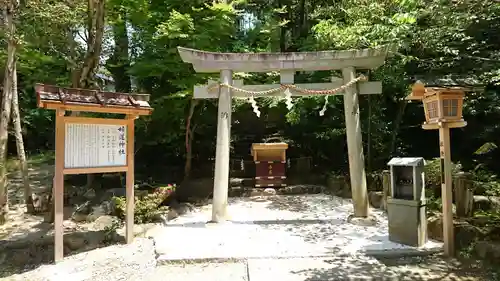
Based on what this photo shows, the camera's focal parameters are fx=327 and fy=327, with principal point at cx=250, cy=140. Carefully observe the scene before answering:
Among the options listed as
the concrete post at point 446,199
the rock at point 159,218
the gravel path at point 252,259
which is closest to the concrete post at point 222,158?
the gravel path at point 252,259

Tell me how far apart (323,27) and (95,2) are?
613cm

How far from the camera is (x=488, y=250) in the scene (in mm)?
5141

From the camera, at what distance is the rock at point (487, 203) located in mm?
6336

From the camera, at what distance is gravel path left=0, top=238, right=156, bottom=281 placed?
4898mm

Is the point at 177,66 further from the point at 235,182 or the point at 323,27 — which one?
the point at 235,182

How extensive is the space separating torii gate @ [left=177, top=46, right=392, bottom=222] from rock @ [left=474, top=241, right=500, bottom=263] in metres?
2.57

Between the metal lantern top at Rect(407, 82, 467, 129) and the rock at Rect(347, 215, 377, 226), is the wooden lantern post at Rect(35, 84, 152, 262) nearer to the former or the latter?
the rock at Rect(347, 215, 377, 226)

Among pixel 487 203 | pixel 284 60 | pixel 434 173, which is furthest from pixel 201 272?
pixel 434 173

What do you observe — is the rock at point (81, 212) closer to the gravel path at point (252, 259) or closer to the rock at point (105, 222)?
the rock at point (105, 222)

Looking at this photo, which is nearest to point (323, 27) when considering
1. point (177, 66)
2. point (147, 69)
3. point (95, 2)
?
point (177, 66)

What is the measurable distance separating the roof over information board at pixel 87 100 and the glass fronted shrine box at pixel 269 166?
22.1ft

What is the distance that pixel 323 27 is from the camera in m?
9.66

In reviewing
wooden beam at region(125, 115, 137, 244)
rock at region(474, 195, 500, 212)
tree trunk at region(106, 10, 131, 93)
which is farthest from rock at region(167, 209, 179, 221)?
rock at region(474, 195, 500, 212)

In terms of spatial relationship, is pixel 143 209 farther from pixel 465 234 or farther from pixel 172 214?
pixel 465 234
